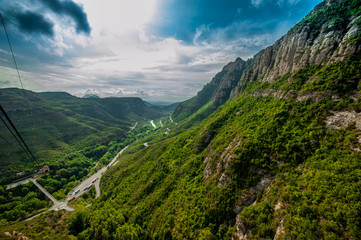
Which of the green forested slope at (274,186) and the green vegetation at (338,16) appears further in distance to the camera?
the green vegetation at (338,16)

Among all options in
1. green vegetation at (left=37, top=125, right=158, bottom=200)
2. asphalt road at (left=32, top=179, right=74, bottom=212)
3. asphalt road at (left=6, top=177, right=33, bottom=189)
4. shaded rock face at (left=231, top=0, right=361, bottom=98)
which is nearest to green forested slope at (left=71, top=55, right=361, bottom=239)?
shaded rock face at (left=231, top=0, right=361, bottom=98)

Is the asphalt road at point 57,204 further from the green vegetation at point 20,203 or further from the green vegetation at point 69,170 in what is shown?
the green vegetation at point 20,203

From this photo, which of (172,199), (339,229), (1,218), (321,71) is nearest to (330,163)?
(339,229)

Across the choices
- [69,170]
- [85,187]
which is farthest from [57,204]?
[69,170]

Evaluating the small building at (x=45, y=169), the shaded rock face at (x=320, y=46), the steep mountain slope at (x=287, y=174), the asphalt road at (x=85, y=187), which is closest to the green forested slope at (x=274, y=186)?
the steep mountain slope at (x=287, y=174)

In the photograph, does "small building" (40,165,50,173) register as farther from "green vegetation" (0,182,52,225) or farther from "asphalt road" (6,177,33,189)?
"green vegetation" (0,182,52,225)

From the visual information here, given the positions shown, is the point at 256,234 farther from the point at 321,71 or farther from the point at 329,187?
the point at 321,71

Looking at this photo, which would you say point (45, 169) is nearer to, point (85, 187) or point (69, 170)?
point (69, 170)
